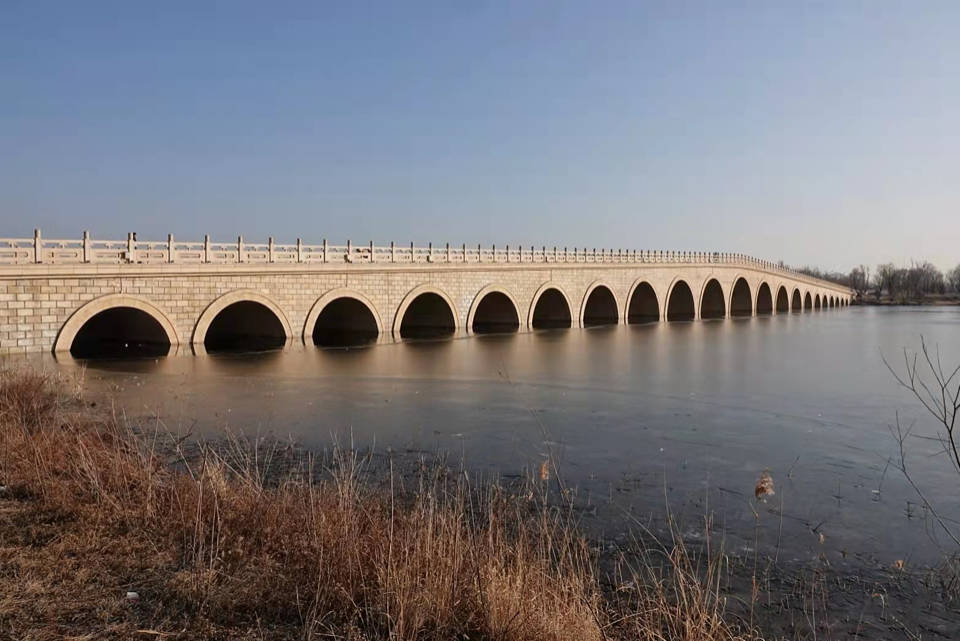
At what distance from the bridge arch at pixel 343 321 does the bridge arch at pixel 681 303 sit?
2734cm

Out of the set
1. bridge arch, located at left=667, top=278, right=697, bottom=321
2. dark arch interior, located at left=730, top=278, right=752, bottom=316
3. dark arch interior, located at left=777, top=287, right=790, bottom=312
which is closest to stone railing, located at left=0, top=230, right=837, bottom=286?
bridge arch, located at left=667, top=278, right=697, bottom=321

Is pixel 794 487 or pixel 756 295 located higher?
pixel 756 295

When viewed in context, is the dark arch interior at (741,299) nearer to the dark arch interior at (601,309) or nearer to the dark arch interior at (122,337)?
the dark arch interior at (601,309)

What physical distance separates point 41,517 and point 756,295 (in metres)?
63.6

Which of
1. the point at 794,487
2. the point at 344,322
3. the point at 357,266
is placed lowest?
the point at 794,487

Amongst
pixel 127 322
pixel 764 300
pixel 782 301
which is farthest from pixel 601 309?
pixel 782 301

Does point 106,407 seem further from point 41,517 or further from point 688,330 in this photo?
point 688,330

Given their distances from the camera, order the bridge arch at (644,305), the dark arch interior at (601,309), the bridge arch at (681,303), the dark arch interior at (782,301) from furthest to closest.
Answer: the dark arch interior at (782,301) → the bridge arch at (681,303) → the bridge arch at (644,305) → the dark arch interior at (601,309)

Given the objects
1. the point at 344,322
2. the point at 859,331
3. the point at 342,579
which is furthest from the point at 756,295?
the point at 342,579

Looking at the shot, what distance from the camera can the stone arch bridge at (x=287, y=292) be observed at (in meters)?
19.6

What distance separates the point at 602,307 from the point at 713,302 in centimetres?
1720

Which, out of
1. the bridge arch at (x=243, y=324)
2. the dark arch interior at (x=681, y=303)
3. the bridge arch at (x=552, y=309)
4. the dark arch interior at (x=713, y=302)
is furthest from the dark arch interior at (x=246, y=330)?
the dark arch interior at (x=713, y=302)

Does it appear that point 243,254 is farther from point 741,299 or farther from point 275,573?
point 741,299

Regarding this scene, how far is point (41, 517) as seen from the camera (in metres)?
5.51
